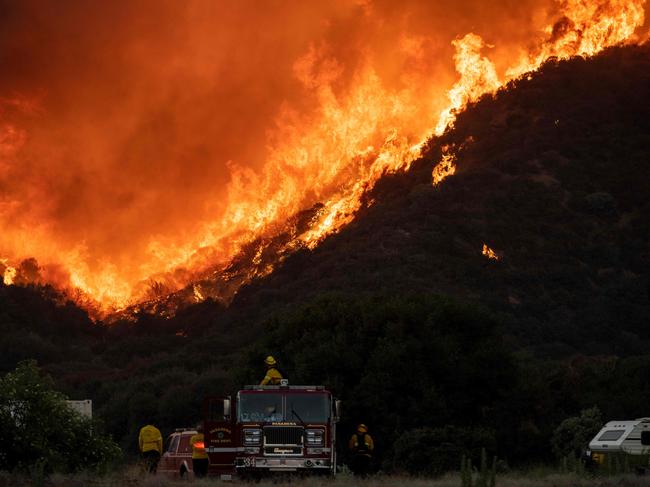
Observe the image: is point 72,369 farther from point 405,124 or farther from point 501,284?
point 405,124

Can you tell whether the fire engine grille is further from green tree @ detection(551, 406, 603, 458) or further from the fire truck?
green tree @ detection(551, 406, 603, 458)

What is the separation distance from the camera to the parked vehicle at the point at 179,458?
38.5 meters

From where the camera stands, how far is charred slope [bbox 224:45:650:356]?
11450cm

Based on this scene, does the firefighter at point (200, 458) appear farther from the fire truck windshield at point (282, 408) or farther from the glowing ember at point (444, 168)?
the glowing ember at point (444, 168)

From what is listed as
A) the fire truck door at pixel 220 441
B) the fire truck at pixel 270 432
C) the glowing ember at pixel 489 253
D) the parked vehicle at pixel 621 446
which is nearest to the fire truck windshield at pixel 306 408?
the fire truck at pixel 270 432

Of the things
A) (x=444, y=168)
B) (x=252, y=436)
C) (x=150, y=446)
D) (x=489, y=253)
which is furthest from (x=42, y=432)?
(x=444, y=168)

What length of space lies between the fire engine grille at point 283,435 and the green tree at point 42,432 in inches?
167

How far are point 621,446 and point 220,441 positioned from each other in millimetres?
11026

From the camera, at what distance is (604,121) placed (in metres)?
150

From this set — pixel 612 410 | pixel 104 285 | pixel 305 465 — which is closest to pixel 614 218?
pixel 104 285

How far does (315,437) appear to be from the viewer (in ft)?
115

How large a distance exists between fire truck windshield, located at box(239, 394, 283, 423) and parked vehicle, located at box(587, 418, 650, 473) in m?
8.77

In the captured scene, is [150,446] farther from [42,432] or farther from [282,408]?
[282,408]

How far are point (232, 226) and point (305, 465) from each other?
96.4 m
